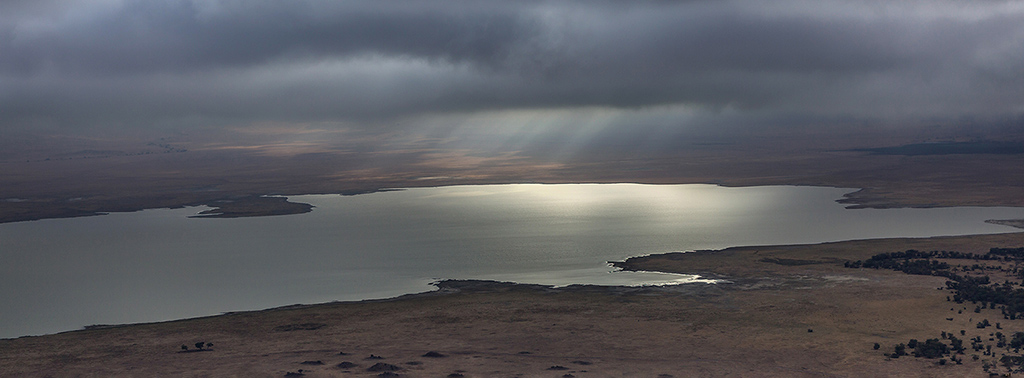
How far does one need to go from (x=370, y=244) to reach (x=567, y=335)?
124 feet

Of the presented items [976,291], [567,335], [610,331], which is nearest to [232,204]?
[567,335]

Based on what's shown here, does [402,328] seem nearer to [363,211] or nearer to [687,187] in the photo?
[363,211]

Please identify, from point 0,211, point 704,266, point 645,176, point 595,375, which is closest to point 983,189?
point 645,176

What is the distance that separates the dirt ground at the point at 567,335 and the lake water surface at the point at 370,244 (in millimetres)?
5125

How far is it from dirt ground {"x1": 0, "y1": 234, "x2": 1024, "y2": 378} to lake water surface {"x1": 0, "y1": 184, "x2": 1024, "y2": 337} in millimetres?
5125

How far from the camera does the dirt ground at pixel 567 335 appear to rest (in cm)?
3206

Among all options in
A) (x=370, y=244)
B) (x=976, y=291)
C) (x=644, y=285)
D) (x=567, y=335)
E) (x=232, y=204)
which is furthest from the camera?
(x=232, y=204)

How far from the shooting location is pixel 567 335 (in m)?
38.5

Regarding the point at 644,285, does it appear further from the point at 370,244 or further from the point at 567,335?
the point at 370,244

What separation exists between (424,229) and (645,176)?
8328cm

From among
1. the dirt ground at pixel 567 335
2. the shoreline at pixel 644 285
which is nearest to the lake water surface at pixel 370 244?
the shoreline at pixel 644 285

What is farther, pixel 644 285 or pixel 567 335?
pixel 644 285

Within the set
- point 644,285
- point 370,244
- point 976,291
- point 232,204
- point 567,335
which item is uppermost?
point 232,204

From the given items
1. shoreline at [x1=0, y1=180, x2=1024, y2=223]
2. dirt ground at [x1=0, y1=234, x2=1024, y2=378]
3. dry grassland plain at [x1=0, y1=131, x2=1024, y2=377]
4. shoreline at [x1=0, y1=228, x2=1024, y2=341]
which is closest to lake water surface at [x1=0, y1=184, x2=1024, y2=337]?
shoreline at [x1=0, y1=228, x2=1024, y2=341]
